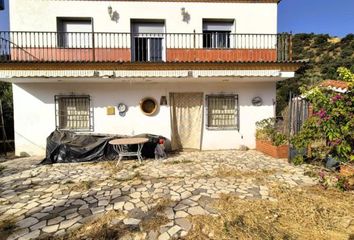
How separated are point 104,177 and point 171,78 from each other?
15.4 ft

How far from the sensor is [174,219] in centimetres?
438

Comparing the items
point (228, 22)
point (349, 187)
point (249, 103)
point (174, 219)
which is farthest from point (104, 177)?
point (228, 22)

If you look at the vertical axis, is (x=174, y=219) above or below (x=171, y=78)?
below

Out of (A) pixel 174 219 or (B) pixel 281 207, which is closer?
(A) pixel 174 219

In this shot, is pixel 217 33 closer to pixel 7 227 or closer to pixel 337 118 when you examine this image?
pixel 337 118

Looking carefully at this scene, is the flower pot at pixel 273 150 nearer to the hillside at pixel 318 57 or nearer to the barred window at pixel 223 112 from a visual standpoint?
the barred window at pixel 223 112

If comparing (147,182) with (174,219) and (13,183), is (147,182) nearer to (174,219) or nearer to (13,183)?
(174,219)

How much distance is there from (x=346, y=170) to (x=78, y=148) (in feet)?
27.8

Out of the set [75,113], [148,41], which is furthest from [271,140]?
[75,113]

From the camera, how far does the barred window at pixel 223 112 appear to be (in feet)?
36.8

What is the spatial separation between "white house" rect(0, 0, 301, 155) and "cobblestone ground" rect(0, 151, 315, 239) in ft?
7.08

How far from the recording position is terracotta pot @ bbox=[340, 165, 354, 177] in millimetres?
6016

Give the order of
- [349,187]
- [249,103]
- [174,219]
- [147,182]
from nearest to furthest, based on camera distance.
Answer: [174,219] < [349,187] < [147,182] < [249,103]

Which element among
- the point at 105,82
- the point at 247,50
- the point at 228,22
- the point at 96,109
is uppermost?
the point at 228,22
